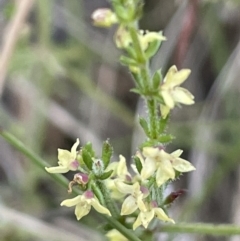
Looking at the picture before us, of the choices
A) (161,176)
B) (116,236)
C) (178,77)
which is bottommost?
(116,236)

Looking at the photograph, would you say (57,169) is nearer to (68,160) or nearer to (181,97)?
(68,160)

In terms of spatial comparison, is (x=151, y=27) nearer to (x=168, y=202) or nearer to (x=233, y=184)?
(x=233, y=184)

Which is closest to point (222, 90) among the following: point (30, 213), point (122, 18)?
point (30, 213)

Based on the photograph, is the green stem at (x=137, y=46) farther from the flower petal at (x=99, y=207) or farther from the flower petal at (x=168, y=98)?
the flower petal at (x=99, y=207)

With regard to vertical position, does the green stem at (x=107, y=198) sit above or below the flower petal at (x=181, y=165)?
below

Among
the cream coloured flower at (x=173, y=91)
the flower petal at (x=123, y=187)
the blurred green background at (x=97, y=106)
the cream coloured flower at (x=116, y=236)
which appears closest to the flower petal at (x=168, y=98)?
the cream coloured flower at (x=173, y=91)

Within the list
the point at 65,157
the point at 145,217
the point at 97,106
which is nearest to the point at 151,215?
the point at 145,217
